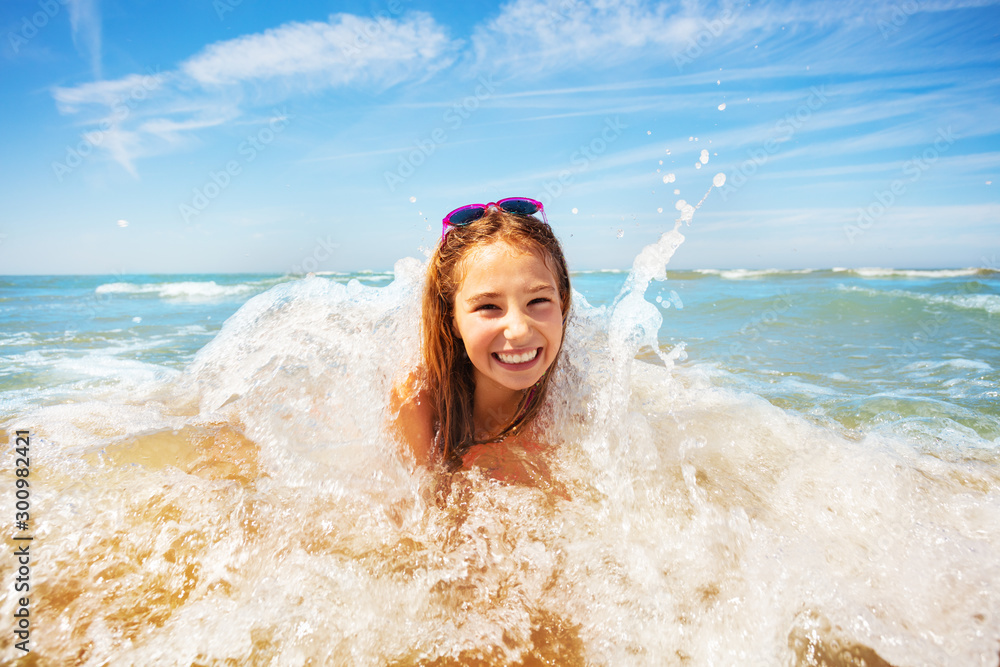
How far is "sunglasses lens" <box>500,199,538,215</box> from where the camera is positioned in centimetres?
281

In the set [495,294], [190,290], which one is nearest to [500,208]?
[495,294]

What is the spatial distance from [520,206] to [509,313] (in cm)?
69

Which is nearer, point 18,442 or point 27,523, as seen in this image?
point 27,523

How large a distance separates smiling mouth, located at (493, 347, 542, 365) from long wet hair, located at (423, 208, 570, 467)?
0.39 m

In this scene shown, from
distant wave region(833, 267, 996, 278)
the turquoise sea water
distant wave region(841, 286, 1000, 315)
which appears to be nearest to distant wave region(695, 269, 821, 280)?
distant wave region(833, 267, 996, 278)

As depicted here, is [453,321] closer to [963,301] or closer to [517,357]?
[517,357]

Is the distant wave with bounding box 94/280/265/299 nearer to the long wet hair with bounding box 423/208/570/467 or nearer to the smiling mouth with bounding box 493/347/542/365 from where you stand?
the long wet hair with bounding box 423/208/570/467

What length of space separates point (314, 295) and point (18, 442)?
2.51 meters

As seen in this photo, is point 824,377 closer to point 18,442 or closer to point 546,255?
point 546,255

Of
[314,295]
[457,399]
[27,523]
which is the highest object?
[314,295]

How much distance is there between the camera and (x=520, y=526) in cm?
224

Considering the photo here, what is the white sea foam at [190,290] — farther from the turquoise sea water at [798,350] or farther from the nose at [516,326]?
the nose at [516,326]

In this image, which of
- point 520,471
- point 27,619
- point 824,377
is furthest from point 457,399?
point 824,377

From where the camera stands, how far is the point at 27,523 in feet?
6.50
